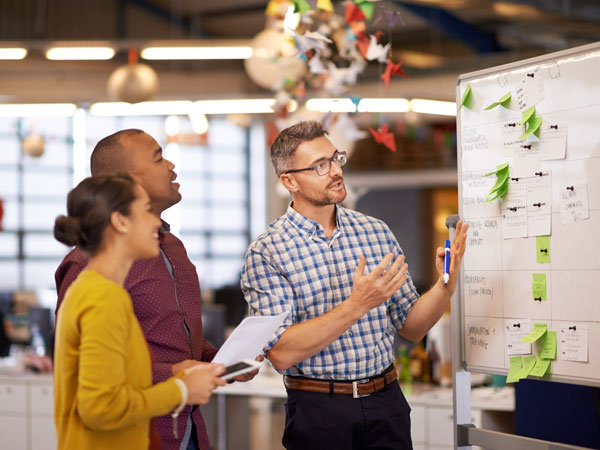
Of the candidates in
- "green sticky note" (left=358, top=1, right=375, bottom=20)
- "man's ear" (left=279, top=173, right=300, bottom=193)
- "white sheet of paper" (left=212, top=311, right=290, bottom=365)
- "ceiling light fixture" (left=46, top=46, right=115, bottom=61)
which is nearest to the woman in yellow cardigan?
"white sheet of paper" (left=212, top=311, right=290, bottom=365)

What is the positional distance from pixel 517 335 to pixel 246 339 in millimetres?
994

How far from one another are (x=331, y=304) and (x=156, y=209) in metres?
0.69

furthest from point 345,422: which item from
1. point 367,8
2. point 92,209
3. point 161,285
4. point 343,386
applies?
point 367,8

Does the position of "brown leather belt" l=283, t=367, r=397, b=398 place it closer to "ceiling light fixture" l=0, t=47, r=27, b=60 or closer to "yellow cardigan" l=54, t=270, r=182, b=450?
"yellow cardigan" l=54, t=270, r=182, b=450

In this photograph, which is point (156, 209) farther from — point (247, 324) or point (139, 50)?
point (139, 50)

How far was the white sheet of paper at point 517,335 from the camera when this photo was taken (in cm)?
270

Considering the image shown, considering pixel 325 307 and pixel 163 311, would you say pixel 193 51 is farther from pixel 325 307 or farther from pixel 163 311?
pixel 163 311

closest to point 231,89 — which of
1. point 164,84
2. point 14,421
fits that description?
point 164,84

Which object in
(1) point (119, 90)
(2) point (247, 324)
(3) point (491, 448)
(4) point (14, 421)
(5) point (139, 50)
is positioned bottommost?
(4) point (14, 421)

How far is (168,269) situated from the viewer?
2643 millimetres

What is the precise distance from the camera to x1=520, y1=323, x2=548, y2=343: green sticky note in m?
2.63

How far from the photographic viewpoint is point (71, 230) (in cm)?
200

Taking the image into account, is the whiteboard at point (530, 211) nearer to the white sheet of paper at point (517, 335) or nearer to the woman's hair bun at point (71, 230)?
the white sheet of paper at point (517, 335)

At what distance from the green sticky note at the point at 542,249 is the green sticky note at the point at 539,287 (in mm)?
49
